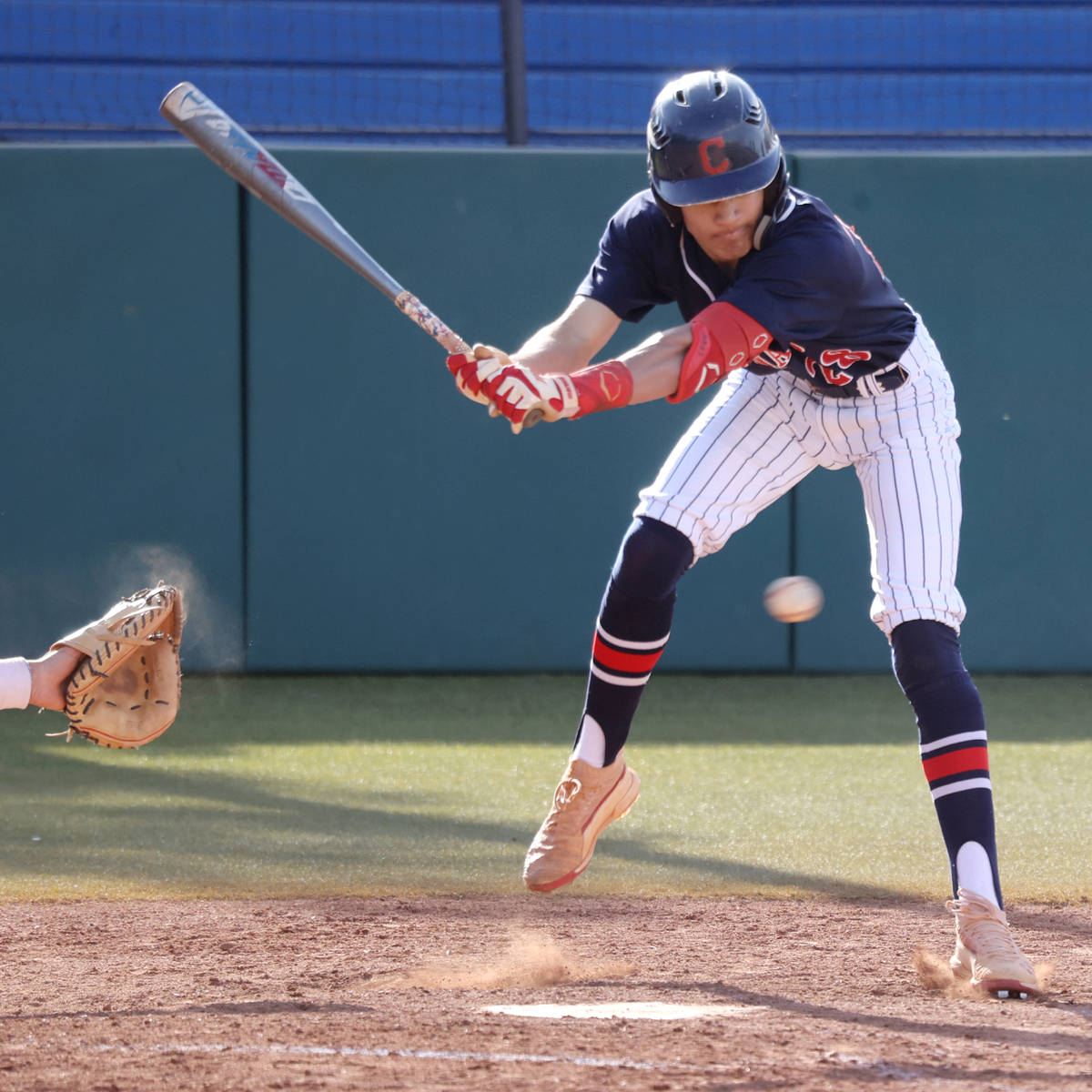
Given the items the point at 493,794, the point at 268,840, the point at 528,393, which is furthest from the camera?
the point at 493,794

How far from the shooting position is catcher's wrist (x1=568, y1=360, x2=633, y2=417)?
2.74m

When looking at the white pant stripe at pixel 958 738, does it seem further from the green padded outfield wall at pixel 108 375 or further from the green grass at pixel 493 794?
the green padded outfield wall at pixel 108 375

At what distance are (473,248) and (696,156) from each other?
4712mm

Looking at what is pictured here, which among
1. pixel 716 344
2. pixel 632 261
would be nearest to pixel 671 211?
pixel 632 261

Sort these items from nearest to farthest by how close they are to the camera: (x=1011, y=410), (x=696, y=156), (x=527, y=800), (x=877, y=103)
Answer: (x=696, y=156)
(x=527, y=800)
(x=1011, y=410)
(x=877, y=103)

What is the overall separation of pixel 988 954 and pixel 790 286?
127 centimetres

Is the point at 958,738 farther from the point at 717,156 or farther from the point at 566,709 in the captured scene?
the point at 566,709

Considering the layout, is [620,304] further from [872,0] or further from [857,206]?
[872,0]

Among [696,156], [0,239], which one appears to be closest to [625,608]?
[696,156]

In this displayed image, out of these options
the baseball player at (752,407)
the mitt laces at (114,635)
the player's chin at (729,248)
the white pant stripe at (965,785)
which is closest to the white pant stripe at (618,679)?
the baseball player at (752,407)

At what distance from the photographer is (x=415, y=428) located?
7504 mm

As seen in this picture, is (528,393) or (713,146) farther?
(713,146)

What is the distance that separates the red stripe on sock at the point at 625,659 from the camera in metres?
3.30

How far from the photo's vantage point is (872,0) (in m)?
9.16
